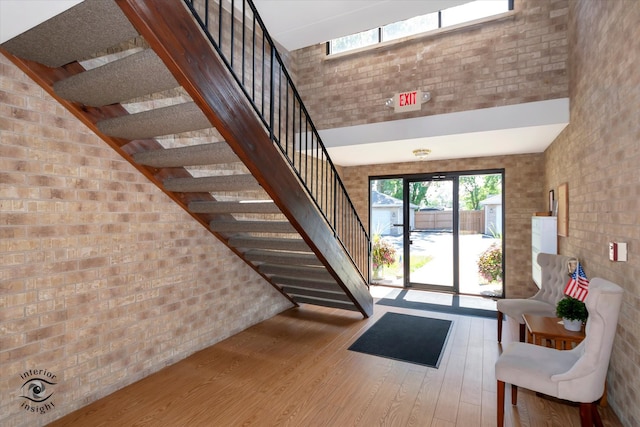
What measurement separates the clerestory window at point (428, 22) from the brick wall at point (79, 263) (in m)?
3.87

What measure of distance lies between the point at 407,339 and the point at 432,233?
2.94 meters

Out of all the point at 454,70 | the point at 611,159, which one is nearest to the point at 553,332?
the point at 611,159

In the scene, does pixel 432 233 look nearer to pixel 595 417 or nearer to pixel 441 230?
pixel 441 230

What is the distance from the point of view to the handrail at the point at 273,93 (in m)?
2.44

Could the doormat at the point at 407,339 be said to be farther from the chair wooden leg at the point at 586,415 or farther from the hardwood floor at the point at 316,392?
the chair wooden leg at the point at 586,415

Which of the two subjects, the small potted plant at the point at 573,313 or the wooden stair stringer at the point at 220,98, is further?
the small potted plant at the point at 573,313

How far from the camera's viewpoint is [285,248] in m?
3.49

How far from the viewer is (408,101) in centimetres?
462

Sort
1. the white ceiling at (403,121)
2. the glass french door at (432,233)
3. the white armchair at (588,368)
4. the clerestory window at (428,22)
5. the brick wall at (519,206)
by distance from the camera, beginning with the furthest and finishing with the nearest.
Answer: the glass french door at (432,233)
the brick wall at (519,206)
the clerestory window at (428,22)
the white ceiling at (403,121)
the white armchair at (588,368)

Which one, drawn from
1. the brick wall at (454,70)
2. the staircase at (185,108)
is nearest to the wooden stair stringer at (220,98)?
the staircase at (185,108)

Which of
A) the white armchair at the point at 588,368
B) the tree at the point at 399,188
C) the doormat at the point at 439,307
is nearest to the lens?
the white armchair at the point at 588,368

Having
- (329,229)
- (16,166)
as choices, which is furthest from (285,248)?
(16,166)

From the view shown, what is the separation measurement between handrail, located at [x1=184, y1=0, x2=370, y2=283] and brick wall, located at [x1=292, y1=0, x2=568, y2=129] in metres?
0.59

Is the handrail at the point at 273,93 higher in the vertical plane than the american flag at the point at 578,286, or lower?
higher
